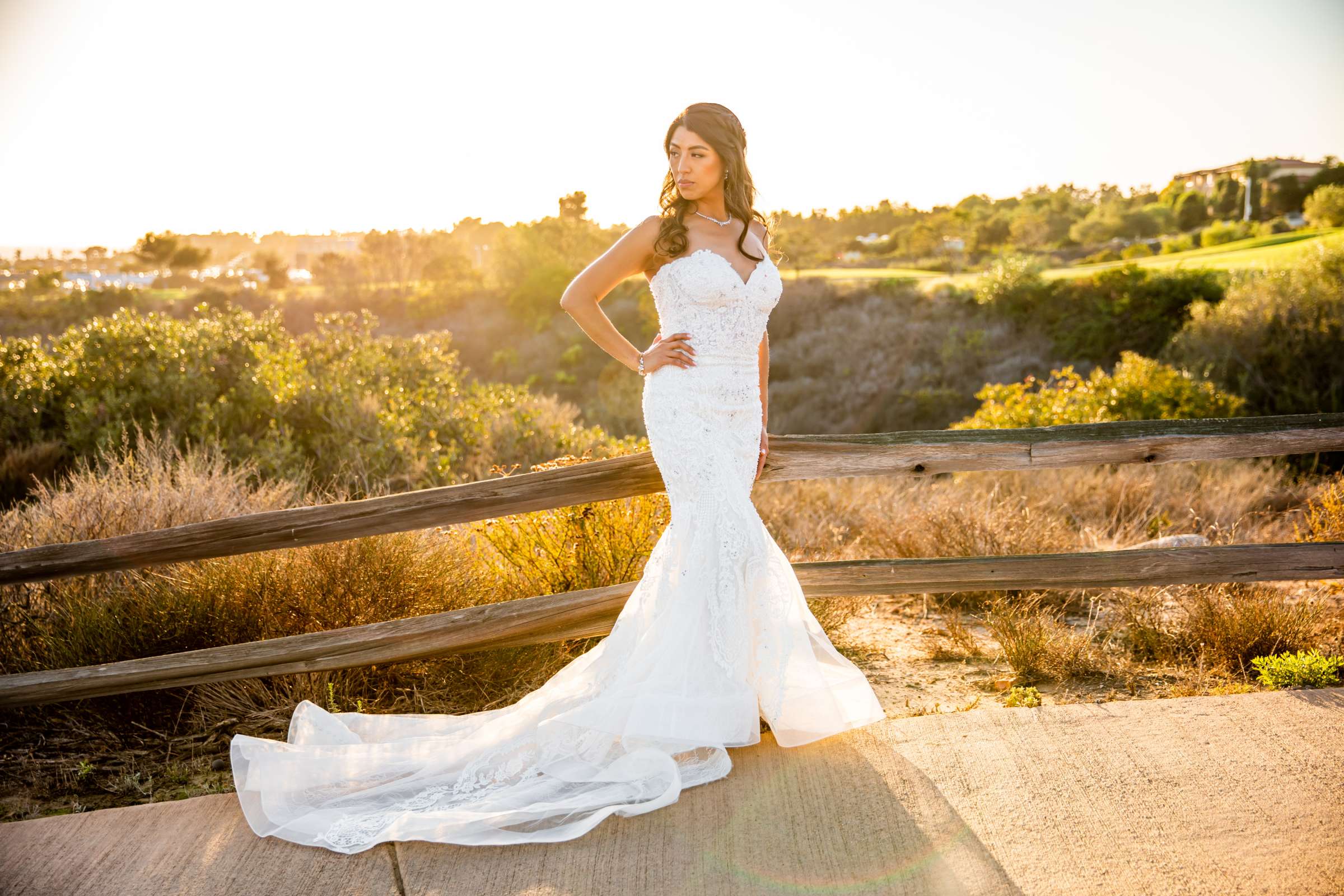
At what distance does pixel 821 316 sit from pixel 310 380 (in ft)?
78.3

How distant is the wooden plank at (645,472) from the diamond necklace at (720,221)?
38.8 inches

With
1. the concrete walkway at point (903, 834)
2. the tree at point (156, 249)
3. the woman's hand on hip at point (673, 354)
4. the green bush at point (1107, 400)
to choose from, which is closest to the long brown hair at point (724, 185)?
the woman's hand on hip at point (673, 354)

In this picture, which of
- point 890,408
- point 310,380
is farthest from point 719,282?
point 890,408

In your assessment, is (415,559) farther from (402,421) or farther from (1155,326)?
(1155,326)

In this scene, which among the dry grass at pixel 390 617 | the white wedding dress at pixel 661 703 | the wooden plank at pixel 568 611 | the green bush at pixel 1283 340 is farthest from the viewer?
the green bush at pixel 1283 340

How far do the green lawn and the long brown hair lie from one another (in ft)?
72.7

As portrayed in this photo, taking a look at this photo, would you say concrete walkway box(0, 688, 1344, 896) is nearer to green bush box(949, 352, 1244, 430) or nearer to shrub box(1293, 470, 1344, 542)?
shrub box(1293, 470, 1344, 542)

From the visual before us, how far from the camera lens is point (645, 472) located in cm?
395

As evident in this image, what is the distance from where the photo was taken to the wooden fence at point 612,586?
3805 millimetres

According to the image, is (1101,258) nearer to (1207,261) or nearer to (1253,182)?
(1207,261)

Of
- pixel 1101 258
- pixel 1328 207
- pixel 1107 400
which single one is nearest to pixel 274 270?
pixel 1101 258

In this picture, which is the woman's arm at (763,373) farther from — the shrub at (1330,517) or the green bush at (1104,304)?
the green bush at (1104,304)

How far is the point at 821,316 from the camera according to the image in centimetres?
3181

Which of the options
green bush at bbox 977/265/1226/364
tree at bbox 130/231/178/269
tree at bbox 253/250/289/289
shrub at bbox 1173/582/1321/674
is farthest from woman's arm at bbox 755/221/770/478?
tree at bbox 130/231/178/269
